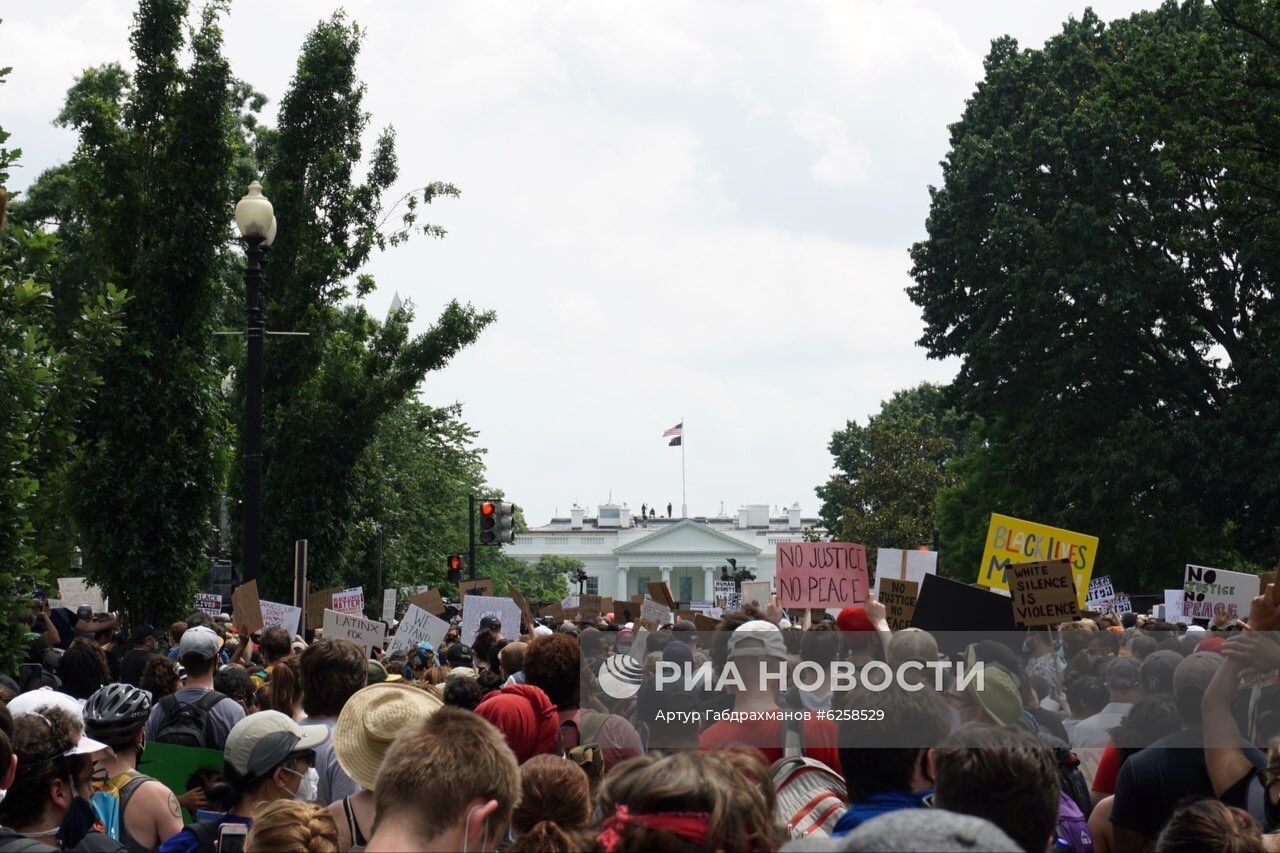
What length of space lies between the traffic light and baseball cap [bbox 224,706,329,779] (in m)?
20.3

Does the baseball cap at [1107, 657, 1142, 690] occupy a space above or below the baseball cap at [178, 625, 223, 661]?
below

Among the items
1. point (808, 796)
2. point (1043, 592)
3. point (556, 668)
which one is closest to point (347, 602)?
point (1043, 592)

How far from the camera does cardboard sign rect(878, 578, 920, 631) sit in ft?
33.2

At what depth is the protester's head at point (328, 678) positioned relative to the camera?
5746 millimetres

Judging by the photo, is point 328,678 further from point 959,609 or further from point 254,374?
point 254,374

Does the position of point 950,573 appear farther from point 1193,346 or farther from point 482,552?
point 482,552

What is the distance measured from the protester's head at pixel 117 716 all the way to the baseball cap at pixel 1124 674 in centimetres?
443

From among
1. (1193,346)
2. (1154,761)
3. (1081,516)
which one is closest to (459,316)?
(1081,516)

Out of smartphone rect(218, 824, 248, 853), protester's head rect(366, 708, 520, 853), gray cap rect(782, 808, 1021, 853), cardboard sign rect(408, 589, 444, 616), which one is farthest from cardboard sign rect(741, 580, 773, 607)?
gray cap rect(782, 808, 1021, 853)

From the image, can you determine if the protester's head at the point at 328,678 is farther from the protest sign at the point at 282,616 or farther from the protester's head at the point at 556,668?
the protest sign at the point at 282,616

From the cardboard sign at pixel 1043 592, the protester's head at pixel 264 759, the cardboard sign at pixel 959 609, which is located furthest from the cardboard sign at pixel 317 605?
the protester's head at pixel 264 759

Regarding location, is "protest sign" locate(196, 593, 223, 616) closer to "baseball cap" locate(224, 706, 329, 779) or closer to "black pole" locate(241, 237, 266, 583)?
"black pole" locate(241, 237, 266, 583)

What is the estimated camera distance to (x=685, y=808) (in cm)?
276

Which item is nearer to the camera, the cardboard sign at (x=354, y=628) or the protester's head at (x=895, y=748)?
the protester's head at (x=895, y=748)
